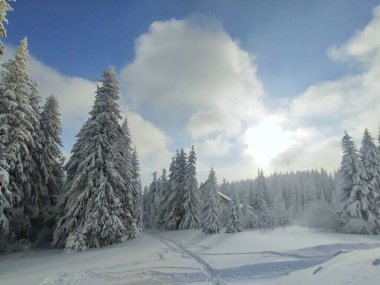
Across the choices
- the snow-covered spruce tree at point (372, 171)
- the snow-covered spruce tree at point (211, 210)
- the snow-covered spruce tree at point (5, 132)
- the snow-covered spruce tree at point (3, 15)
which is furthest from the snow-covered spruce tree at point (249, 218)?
the snow-covered spruce tree at point (3, 15)

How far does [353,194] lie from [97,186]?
2902 cm

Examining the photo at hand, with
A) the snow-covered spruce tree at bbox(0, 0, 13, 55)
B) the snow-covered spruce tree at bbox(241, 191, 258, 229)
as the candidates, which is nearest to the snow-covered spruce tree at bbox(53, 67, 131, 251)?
the snow-covered spruce tree at bbox(0, 0, 13, 55)

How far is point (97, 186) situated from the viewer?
26.0m

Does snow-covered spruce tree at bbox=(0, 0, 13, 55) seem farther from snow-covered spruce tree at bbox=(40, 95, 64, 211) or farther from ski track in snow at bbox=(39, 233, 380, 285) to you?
snow-covered spruce tree at bbox=(40, 95, 64, 211)

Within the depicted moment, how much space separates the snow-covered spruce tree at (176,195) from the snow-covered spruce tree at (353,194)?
75.9ft

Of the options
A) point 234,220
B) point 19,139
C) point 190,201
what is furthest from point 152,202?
point 19,139

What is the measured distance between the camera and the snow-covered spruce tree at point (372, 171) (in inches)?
1441

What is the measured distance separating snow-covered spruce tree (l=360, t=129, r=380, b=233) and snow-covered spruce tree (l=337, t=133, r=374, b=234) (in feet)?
1.76

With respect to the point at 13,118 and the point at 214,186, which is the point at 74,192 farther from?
the point at 214,186

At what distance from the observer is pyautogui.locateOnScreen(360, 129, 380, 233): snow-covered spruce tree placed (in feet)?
120

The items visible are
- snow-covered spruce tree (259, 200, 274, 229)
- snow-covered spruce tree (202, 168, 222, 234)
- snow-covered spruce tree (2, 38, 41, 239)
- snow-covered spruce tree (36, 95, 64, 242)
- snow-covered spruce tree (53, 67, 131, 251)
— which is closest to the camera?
snow-covered spruce tree (2, 38, 41, 239)

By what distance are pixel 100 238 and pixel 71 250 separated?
2822 mm

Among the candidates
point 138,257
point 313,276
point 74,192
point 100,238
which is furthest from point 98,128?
point 313,276

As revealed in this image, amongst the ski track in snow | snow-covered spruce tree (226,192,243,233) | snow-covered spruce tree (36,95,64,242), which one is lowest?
the ski track in snow
